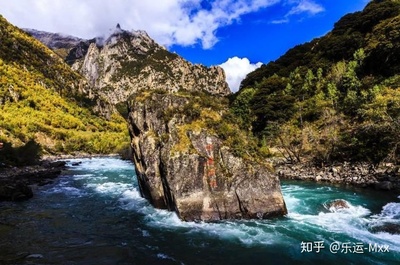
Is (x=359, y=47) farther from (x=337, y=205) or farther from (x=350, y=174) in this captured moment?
(x=337, y=205)

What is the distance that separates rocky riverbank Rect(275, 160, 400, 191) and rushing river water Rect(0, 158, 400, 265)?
382 centimetres

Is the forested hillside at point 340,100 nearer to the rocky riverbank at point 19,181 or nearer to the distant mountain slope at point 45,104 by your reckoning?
the rocky riverbank at point 19,181

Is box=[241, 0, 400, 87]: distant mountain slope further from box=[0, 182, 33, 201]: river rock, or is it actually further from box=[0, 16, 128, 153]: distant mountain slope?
box=[0, 182, 33, 201]: river rock

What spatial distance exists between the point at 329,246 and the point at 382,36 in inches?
2520

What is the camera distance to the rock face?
21344mm

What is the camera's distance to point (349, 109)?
55125 mm

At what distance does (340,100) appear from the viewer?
60594 mm

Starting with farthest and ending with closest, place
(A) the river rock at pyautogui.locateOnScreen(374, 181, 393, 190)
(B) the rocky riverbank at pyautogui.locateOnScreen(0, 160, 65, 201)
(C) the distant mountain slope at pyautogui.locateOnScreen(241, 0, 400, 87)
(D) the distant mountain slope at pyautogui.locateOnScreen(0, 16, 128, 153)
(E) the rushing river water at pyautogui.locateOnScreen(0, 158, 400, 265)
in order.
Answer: (D) the distant mountain slope at pyautogui.locateOnScreen(0, 16, 128, 153), (C) the distant mountain slope at pyautogui.locateOnScreen(241, 0, 400, 87), (A) the river rock at pyautogui.locateOnScreen(374, 181, 393, 190), (B) the rocky riverbank at pyautogui.locateOnScreen(0, 160, 65, 201), (E) the rushing river water at pyautogui.locateOnScreen(0, 158, 400, 265)

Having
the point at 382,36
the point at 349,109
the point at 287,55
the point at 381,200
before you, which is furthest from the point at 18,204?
the point at 287,55

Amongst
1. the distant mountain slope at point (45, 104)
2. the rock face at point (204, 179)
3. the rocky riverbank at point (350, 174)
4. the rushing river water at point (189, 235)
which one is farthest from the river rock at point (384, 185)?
the distant mountain slope at point (45, 104)

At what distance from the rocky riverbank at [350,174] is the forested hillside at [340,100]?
182 centimetres

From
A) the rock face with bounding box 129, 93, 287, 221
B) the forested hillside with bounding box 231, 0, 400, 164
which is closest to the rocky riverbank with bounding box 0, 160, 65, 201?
the rock face with bounding box 129, 93, 287, 221

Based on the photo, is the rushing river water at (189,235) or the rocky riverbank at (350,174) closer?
the rushing river water at (189,235)

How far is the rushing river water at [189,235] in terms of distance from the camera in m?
15.8
